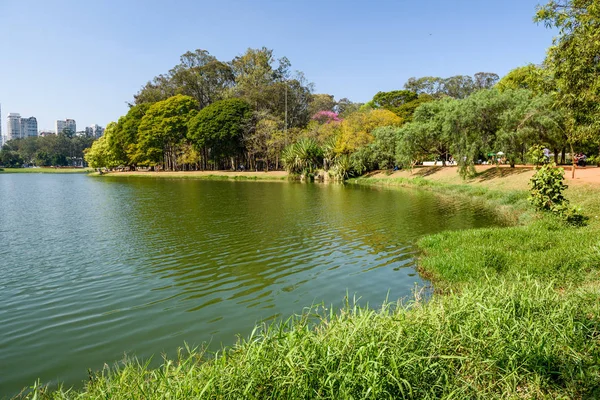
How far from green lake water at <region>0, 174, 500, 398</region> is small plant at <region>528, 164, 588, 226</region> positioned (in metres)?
2.84

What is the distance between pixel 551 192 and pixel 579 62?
17.2 feet

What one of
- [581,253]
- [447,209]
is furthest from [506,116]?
[581,253]

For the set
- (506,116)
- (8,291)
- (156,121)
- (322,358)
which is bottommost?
(8,291)

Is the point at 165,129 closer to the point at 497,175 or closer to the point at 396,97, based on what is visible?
the point at 396,97

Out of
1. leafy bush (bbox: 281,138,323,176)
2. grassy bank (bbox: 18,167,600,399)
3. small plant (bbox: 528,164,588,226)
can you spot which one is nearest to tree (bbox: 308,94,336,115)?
leafy bush (bbox: 281,138,323,176)

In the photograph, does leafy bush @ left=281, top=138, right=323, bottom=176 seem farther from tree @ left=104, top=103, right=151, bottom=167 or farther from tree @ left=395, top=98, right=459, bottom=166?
tree @ left=104, top=103, right=151, bottom=167

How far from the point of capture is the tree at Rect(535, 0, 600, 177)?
1201cm

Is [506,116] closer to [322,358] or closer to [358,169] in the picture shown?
[358,169]

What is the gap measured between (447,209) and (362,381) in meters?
21.4

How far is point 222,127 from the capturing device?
64.8 metres

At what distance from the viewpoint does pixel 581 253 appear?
9461 mm

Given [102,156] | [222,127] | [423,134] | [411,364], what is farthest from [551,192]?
[102,156]

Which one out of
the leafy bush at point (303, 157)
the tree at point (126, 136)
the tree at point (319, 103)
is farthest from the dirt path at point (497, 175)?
the tree at point (126, 136)

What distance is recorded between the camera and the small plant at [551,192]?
14758 mm
